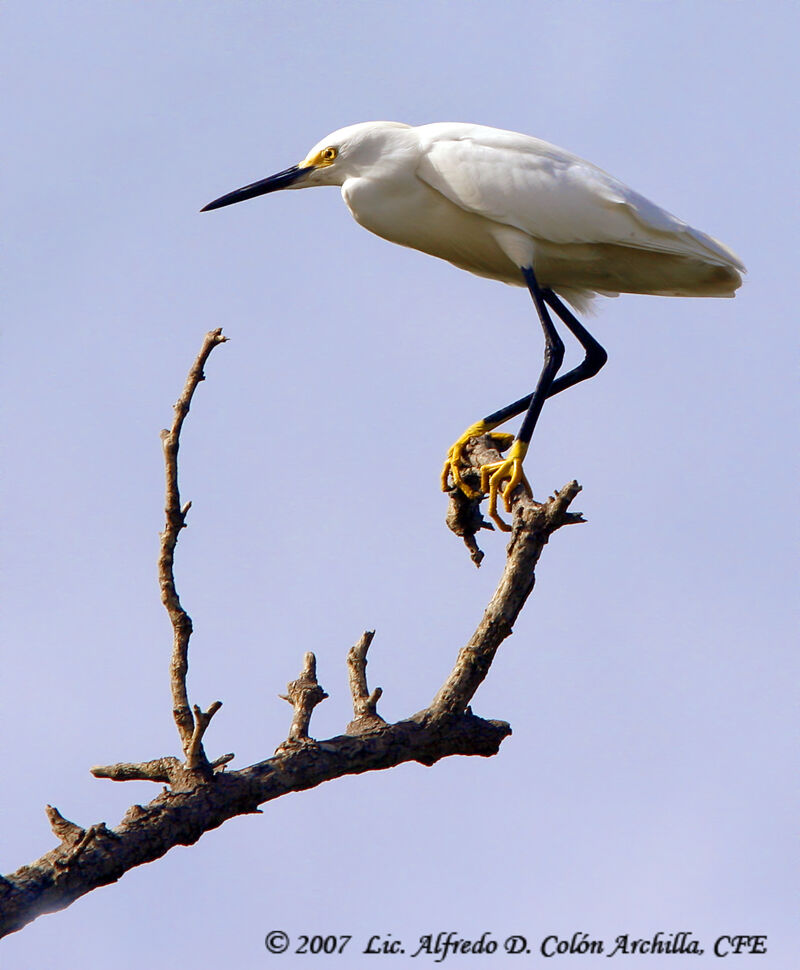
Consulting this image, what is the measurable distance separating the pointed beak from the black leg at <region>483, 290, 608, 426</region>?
1.56m

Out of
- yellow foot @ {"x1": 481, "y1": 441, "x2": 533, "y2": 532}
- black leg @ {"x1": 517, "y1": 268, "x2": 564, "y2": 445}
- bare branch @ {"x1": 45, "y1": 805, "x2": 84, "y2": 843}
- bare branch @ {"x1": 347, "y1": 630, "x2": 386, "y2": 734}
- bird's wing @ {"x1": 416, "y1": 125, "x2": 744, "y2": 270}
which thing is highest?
bird's wing @ {"x1": 416, "y1": 125, "x2": 744, "y2": 270}

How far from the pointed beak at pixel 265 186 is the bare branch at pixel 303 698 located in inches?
141

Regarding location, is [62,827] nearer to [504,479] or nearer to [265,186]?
[504,479]

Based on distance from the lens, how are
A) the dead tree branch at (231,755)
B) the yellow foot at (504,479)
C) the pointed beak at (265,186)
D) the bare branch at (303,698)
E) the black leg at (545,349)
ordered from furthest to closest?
the pointed beak at (265,186), the black leg at (545,349), the yellow foot at (504,479), the bare branch at (303,698), the dead tree branch at (231,755)

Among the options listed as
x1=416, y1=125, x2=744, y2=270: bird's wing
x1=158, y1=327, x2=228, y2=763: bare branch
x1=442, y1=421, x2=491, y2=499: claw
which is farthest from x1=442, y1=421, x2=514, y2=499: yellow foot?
x1=158, y1=327, x2=228, y2=763: bare branch

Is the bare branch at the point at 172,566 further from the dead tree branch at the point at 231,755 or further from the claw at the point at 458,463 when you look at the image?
the claw at the point at 458,463

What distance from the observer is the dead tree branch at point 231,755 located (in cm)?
386

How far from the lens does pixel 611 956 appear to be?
4.73m

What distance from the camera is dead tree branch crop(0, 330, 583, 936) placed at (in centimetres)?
386

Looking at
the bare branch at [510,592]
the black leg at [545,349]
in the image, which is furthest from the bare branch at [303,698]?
the black leg at [545,349]

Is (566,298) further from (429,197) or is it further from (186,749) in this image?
(186,749)

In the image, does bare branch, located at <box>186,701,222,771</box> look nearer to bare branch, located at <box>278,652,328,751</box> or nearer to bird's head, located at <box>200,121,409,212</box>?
bare branch, located at <box>278,652,328,751</box>

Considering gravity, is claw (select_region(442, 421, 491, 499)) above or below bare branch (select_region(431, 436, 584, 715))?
above

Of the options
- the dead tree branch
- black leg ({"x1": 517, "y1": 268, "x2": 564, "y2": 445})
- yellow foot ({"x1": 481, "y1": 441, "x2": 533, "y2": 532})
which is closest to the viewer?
the dead tree branch
